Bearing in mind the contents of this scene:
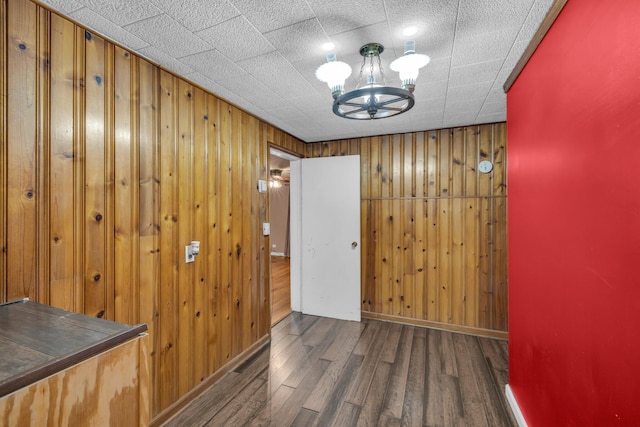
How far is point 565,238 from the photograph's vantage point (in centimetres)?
124

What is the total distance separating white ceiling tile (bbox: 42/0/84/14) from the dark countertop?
1.33 m

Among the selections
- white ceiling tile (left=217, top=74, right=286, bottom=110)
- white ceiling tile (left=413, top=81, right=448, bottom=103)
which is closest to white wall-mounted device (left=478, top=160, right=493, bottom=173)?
white ceiling tile (left=413, top=81, right=448, bottom=103)

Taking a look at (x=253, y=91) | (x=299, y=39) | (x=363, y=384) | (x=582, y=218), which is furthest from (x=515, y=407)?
(x=253, y=91)

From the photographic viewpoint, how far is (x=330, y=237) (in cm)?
366

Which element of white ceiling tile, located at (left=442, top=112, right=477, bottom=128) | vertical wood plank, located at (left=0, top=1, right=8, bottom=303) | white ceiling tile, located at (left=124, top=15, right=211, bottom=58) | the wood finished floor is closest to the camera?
vertical wood plank, located at (left=0, top=1, right=8, bottom=303)

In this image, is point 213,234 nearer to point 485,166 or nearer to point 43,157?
point 43,157

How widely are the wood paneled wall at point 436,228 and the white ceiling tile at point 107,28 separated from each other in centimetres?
258

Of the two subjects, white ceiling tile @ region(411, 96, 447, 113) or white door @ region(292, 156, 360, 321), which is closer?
white ceiling tile @ region(411, 96, 447, 113)

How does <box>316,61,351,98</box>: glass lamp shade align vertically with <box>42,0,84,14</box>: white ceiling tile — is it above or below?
below

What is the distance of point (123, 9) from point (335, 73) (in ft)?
3.42

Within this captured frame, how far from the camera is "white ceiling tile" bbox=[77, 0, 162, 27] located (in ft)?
4.19

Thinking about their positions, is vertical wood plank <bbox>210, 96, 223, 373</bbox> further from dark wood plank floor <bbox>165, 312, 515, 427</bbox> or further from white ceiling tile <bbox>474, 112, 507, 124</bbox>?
white ceiling tile <bbox>474, 112, 507, 124</bbox>

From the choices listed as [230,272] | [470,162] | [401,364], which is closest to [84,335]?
[230,272]

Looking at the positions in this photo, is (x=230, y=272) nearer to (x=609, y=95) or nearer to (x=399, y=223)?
(x=399, y=223)
